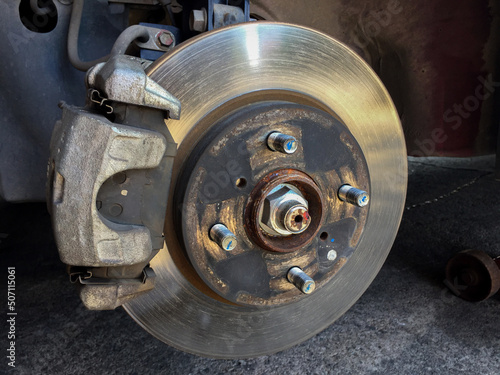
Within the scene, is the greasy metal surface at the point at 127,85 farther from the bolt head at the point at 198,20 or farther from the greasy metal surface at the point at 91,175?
the bolt head at the point at 198,20

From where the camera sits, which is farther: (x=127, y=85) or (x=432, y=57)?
(x=432, y=57)

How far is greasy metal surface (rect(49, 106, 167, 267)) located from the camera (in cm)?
51

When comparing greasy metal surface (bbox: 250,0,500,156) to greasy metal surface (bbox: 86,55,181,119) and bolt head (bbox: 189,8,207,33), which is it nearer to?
bolt head (bbox: 189,8,207,33)

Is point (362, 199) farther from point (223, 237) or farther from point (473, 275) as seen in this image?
point (473, 275)

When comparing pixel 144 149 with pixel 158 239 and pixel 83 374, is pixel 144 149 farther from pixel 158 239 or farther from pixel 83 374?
pixel 83 374

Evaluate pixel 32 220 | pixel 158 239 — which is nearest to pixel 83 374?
pixel 158 239

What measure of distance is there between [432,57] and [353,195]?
0.65 m

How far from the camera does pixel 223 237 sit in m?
0.60

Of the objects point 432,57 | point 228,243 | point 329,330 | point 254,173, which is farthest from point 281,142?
point 432,57

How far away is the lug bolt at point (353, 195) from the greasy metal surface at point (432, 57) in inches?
20.4

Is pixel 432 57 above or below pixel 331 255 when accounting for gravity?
above

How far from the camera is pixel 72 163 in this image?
519mm

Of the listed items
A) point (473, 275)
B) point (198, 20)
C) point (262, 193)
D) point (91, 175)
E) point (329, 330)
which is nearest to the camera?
point (91, 175)

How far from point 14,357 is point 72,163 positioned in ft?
1.95
